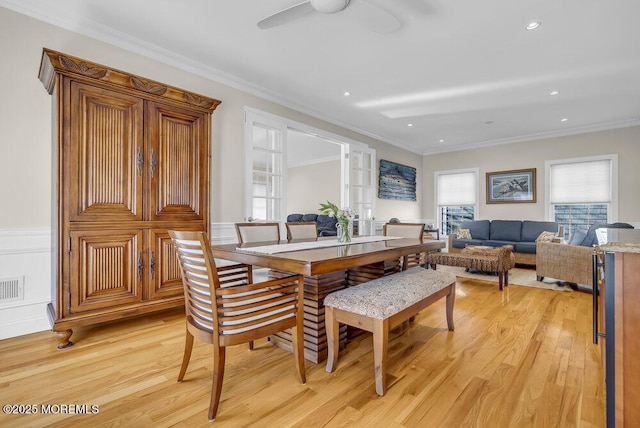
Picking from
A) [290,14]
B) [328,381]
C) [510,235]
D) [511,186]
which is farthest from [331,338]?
[511,186]

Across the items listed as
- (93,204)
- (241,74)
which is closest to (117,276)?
(93,204)

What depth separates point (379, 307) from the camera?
1.71 m

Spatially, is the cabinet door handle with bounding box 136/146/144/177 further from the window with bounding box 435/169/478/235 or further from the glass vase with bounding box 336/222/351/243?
the window with bounding box 435/169/478/235

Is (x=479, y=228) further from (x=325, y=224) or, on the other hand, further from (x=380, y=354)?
(x=380, y=354)

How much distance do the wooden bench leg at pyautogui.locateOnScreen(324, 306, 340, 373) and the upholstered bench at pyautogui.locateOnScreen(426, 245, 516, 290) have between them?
9.29ft

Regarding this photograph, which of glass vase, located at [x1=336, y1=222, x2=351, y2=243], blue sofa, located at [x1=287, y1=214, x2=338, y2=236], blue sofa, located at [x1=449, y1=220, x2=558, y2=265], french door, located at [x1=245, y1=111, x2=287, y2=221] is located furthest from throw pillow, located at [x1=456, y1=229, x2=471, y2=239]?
glass vase, located at [x1=336, y1=222, x2=351, y2=243]

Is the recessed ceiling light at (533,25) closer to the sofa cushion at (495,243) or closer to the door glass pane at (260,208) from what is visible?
the door glass pane at (260,208)

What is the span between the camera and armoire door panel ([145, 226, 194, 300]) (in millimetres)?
2574

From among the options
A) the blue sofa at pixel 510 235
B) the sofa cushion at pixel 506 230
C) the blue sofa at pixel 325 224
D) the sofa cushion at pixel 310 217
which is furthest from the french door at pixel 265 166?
the sofa cushion at pixel 506 230

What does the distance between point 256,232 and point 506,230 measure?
5.31 meters

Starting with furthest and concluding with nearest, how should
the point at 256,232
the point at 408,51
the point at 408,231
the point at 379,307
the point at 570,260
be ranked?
1. the point at 570,260
2. the point at 408,231
3. the point at 408,51
4. the point at 256,232
5. the point at 379,307

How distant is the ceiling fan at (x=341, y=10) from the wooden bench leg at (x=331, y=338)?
1.91 metres

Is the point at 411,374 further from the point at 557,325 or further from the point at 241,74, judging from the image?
the point at 241,74

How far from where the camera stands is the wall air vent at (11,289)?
7.59 ft
